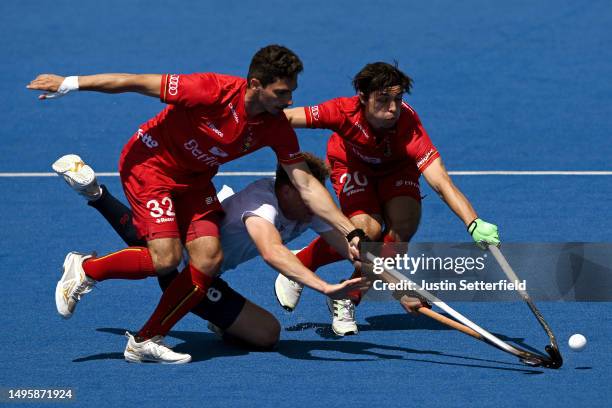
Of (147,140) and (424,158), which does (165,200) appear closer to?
(147,140)

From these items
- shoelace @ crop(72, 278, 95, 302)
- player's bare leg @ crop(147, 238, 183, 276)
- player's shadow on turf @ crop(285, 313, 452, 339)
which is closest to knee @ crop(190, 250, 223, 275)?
player's bare leg @ crop(147, 238, 183, 276)

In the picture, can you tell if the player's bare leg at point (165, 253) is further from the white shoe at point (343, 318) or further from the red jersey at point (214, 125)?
the white shoe at point (343, 318)

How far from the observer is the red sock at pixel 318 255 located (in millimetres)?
7297

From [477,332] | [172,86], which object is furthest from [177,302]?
[477,332]

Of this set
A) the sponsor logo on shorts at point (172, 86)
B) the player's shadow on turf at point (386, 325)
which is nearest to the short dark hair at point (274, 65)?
the sponsor logo on shorts at point (172, 86)

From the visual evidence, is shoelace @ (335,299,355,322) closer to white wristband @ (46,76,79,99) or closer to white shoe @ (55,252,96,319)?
white shoe @ (55,252,96,319)

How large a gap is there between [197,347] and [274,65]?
5.91 feet

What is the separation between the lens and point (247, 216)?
6.61 m

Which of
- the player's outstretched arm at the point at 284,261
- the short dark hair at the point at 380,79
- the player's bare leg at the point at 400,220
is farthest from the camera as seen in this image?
the player's bare leg at the point at 400,220

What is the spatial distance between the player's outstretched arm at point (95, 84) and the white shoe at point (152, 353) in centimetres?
139

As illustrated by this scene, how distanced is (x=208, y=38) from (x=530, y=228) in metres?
5.81

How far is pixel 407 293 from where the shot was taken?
6.84 metres

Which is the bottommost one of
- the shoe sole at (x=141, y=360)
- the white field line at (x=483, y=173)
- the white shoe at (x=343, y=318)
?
the shoe sole at (x=141, y=360)

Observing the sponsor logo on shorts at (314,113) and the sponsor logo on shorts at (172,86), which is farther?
the sponsor logo on shorts at (314,113)
